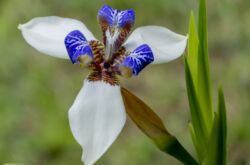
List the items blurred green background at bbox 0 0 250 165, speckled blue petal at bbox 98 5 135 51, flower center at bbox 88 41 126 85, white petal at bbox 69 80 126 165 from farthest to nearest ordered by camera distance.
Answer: blurred green background at bbox 0 0 250 165 → speckled blue petal at bbox 98 5 135 51 → flower center at bbox 88 41 126 85 → white petal at bbox 69 80 126 165

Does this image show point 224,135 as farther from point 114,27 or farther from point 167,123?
point 167,123

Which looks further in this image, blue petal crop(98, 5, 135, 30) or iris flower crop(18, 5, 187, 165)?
blue petal crop(98, 5, 135, 30)

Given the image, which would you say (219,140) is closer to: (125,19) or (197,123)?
(197,123)

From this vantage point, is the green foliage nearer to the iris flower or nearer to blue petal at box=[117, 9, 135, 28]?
the iris flower

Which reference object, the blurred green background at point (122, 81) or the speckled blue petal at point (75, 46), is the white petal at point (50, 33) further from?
the blurred green background at point (122, 81)

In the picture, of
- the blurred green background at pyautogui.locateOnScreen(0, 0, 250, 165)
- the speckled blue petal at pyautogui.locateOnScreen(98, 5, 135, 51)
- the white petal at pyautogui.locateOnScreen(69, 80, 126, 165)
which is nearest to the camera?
the white petal at pyautogui.locateOnScreen(69, 80, 126, 165)

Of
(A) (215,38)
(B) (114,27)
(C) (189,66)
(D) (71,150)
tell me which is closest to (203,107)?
(C) (189,66)

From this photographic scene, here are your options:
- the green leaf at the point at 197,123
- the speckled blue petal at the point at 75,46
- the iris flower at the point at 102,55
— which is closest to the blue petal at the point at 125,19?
the iris flower at the point at 102,55

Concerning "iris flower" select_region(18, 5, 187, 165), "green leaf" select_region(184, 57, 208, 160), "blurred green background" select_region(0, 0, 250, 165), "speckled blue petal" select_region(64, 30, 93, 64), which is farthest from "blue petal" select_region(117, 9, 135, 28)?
"blurred green background" select_region(0, 0, 250, 165)
